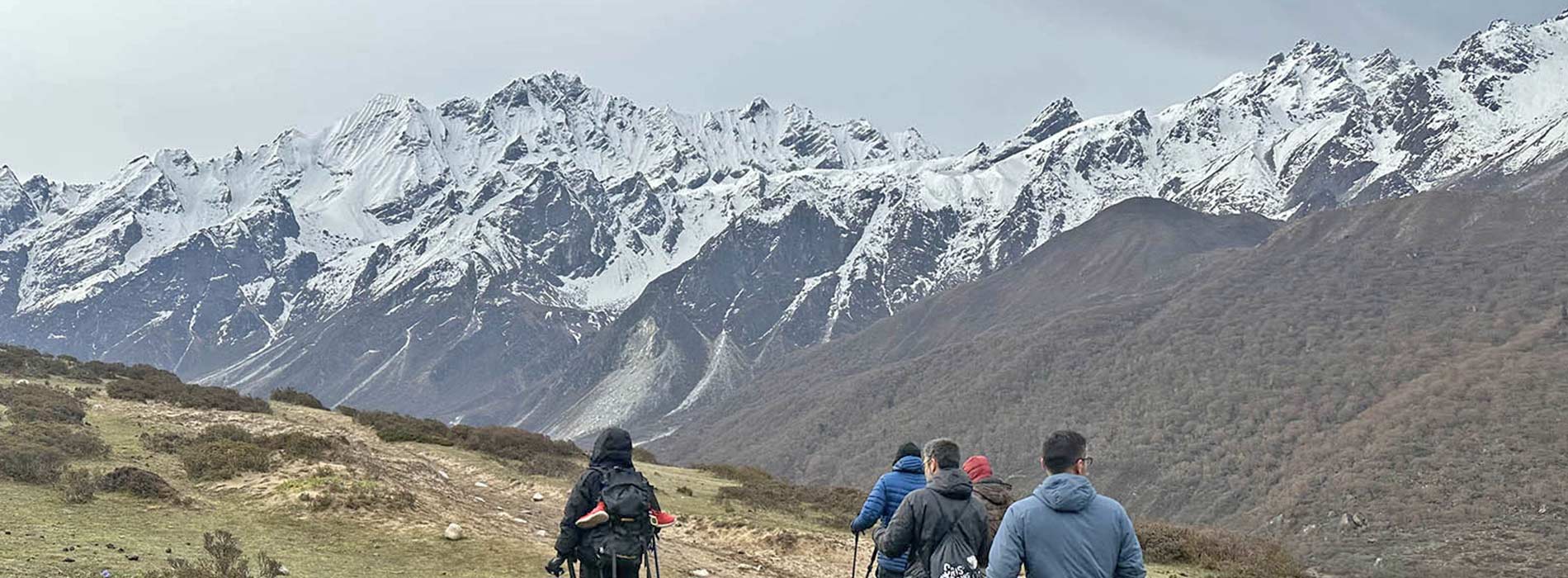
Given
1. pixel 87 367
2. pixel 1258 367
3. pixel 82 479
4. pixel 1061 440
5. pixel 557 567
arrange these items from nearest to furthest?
1. pixel 1061 440
2. pixel 557 567
3. pixel 82 479
4. pixel 87 367
5. pixel 1258 367

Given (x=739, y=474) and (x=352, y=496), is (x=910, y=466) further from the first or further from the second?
(x=739, y=474)

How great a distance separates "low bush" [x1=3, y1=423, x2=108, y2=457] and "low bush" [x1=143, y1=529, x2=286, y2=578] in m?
8.39

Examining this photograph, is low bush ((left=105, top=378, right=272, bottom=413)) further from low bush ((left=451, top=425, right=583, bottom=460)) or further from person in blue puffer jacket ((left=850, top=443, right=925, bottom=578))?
person in blue puffer jacket ((left=850, top=443, right=925, bottom=578))

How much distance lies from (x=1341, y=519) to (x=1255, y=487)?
83.4 ft

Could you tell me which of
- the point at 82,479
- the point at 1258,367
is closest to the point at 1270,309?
the point at 1258,367

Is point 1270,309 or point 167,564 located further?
point 1270,309

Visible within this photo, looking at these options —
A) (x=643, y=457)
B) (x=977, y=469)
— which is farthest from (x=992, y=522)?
(x=643, y=457)

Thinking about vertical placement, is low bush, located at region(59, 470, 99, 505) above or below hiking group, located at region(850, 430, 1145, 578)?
above

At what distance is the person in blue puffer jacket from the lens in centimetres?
1098

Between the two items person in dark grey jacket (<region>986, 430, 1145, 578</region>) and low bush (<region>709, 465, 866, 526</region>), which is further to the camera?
low bush (<region>709, 465, 866, 526</region>)

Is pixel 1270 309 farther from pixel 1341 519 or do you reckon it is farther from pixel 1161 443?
pixel 1341 519

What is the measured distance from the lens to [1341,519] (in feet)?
270

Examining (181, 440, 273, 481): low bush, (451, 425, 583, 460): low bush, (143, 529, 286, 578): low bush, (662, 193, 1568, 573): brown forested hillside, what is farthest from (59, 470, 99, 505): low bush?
(662, 193, 1568, 573): brown forested hillside

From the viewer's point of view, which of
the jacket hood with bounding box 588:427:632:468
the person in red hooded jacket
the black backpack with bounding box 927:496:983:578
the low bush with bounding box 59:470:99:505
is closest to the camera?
the black backpack with bounding box 927:496:983:578
